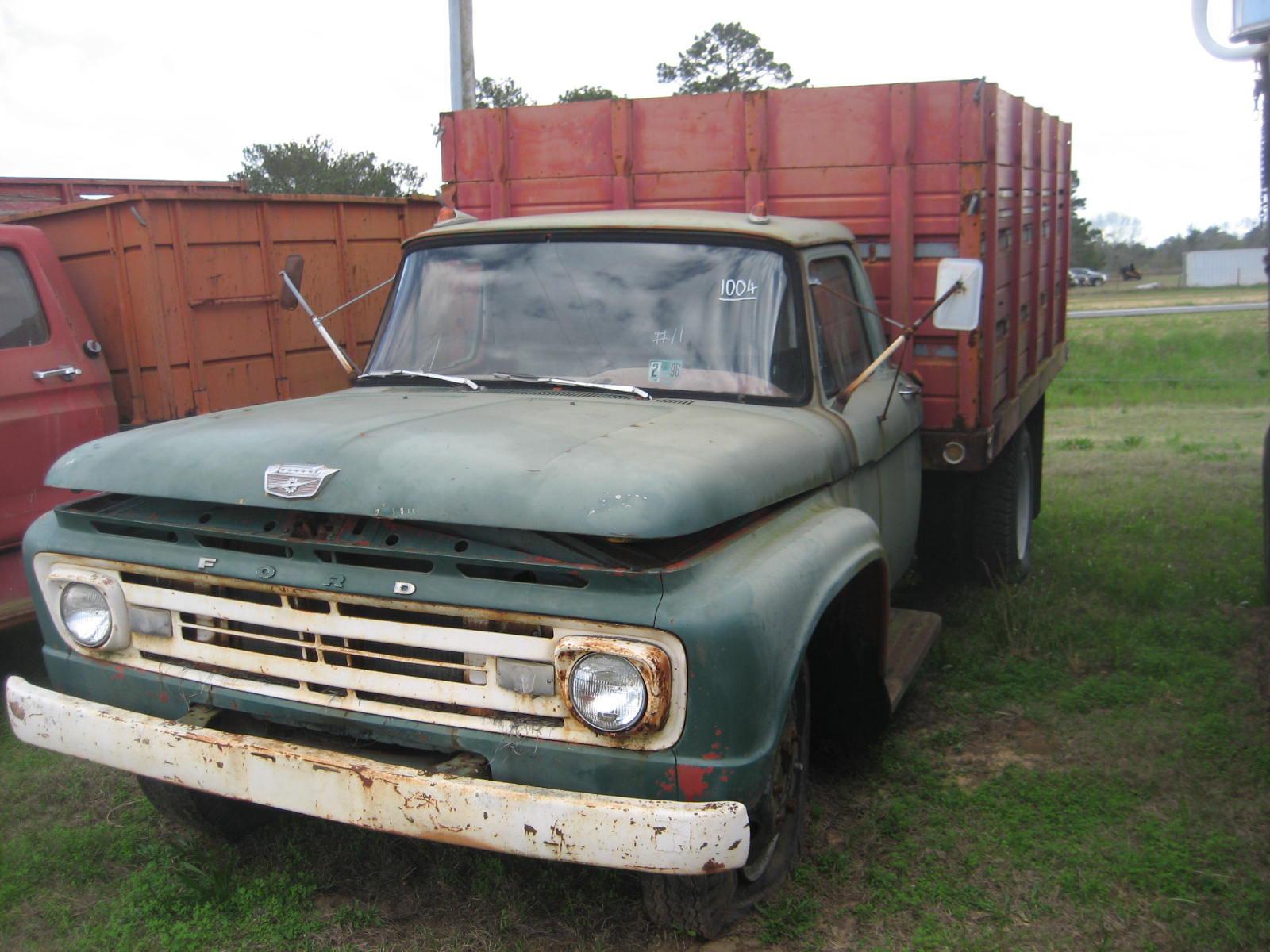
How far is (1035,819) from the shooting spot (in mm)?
3771

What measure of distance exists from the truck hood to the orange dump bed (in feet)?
8.16

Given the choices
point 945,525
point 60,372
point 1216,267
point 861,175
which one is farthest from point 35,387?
point 1216,267

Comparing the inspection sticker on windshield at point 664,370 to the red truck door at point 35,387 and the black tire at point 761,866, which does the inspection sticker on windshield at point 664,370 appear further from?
the red truck door at point 35,387

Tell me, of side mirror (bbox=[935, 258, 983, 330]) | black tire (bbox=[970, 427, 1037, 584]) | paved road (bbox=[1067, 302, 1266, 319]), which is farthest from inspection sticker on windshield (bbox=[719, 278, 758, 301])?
paved road (bbox=[1067, 302, 1266, 319])

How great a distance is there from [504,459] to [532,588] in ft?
1.04

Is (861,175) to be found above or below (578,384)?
above

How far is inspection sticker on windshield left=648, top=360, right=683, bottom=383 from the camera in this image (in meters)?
3.67

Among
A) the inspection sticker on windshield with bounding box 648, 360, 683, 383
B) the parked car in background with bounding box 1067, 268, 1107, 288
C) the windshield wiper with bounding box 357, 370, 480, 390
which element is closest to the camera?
the inspection sticker on windshield with bounding box 648, 360, 683, 383

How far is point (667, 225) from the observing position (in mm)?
3967

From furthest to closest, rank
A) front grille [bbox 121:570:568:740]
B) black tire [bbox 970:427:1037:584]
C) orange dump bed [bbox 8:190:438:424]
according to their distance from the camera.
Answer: black tire [bbox 970:427:1037:584] < orange dump bed [bbox 8:190:438:424] < front grille [bbox 121:570:568:740]

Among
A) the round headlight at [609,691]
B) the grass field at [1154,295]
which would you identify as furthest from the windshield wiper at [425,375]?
the grass field at [1154,295]

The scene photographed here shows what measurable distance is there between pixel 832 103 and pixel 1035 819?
3.09m

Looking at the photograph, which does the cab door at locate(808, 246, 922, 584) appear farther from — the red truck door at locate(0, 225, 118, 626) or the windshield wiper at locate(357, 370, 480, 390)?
the red truck door at locate(0, 225, 118, 626)

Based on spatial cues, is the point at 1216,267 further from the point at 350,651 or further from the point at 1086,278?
the point at 350,651
